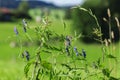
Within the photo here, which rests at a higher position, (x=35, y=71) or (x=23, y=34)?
(x=23, y=34)

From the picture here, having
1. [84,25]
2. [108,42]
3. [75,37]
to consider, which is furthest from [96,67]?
[84,25]

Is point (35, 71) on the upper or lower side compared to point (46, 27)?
lower

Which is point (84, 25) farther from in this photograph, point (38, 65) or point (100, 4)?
point (38, 65)

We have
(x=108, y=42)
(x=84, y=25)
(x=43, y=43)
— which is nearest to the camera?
(x=43, y=43)

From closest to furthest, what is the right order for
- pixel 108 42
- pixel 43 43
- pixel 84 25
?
1. pixel 43 43
2. pixel 108 42
3. pixel 84 25

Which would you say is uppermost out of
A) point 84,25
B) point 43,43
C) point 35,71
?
point 43,43

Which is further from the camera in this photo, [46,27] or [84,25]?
[84,25]

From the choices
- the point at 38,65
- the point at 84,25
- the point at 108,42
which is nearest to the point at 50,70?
the point at 38,65

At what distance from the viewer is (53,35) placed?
3125 mm

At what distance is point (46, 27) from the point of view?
3164mm

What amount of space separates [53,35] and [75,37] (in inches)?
9.5

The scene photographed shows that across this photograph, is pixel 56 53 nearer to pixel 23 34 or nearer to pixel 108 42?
pixel 23 34

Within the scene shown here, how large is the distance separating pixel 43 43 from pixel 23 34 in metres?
0.20

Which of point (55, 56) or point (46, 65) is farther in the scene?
point (55, 56)
